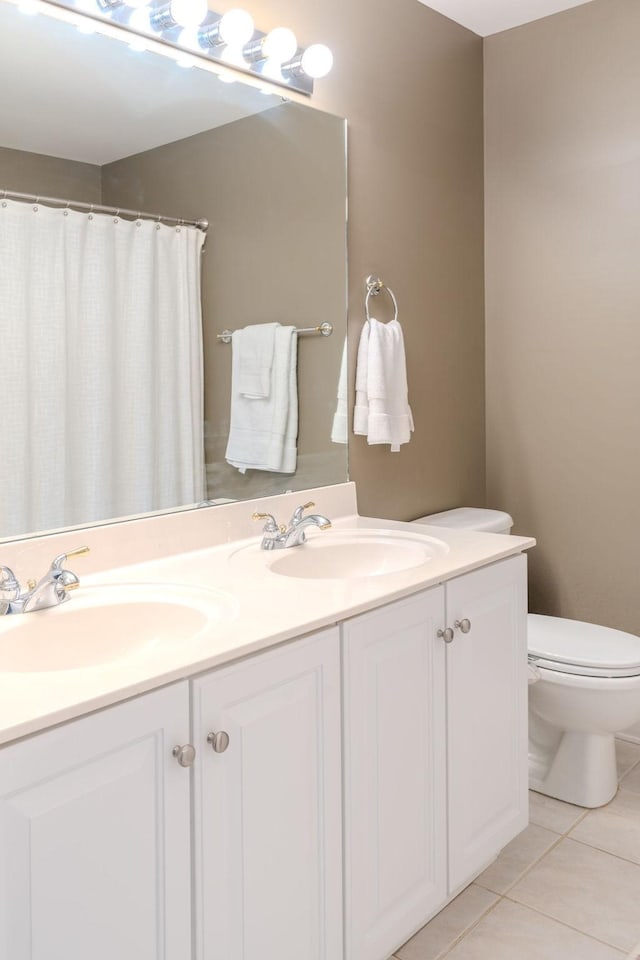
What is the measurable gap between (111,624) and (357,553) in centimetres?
74

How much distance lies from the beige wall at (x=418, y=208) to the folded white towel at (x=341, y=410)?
57 millimetres

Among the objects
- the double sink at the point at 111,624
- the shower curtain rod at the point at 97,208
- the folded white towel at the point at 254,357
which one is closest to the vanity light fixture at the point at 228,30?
the shower curtain rod at the point at 97,208

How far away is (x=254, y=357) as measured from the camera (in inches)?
79.6

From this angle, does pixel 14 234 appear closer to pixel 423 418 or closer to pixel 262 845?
pixel 262 845

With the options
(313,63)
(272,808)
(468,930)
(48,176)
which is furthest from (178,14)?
(468,930)

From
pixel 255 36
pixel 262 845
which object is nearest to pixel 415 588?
pixel 262 845

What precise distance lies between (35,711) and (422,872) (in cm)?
102

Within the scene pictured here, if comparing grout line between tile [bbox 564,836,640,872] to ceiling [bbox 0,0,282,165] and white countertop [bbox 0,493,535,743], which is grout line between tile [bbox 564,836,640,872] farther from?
ceiling [bbox 0,0,282,165]

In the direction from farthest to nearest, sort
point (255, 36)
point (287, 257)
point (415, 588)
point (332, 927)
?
1. point (287, 257)
2. point (255, 36)
3. point (415, 588)
4. point (332, 927)

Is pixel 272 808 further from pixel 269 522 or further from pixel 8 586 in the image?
pixel 269 522

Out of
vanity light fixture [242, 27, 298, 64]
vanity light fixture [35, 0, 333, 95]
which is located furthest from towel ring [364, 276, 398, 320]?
vanity light fixture [242, 27, 298, 64]

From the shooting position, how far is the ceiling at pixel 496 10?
2.54m

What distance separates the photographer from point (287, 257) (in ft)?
6.89

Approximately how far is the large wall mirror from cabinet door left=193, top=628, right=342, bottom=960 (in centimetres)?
59
